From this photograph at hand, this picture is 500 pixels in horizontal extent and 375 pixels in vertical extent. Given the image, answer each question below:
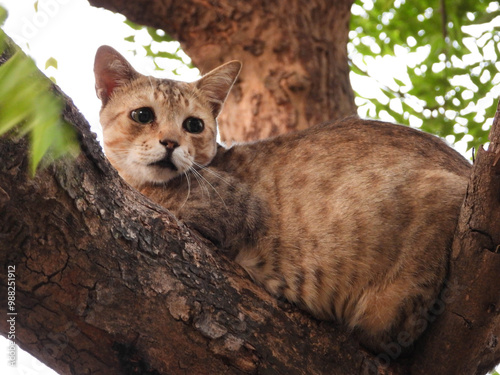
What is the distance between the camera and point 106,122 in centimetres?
402

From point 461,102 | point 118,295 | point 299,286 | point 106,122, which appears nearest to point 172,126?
point 106,122

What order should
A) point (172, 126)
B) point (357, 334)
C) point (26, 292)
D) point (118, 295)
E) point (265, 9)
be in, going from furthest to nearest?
point (265, 9), point (172, 126), point (357, 334), point (118, 295), point (26, 292)

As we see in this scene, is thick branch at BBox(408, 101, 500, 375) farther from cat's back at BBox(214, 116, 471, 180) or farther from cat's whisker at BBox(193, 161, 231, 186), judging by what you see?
cat's whisker at BBox(193, 161, 231, 186)

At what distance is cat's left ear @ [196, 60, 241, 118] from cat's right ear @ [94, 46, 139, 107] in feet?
1.61

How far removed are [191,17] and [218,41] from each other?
29 centimetres

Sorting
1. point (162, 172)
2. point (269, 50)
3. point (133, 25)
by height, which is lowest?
point (162, 172)

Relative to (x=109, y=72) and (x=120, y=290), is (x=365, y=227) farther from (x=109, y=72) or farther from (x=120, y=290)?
(x=109, y=72)

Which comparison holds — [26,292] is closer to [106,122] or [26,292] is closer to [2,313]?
[2,313]

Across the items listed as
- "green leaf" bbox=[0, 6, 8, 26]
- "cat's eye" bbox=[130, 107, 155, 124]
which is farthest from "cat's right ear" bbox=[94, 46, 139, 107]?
"green leaf" bbox=[0, 6, 8, 26]

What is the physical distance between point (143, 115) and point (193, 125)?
37cm

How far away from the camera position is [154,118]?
12.8 feet

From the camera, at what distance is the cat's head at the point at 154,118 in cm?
370

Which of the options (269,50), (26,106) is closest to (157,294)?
(26,106)

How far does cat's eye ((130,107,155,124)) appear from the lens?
12.7 feet
